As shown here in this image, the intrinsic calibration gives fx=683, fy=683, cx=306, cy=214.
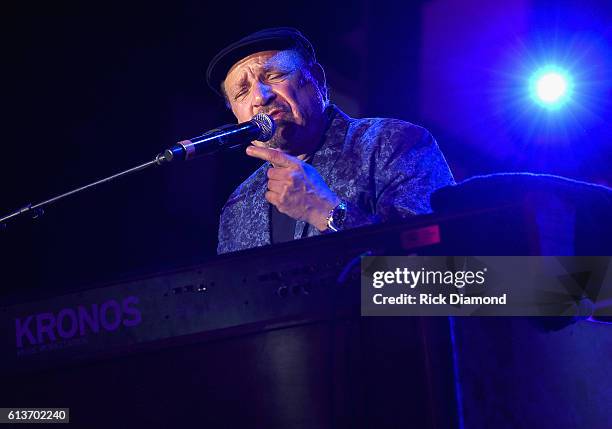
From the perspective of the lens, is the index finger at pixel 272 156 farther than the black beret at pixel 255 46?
No

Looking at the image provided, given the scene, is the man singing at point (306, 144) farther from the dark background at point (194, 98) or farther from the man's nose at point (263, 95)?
the dark background at point (194, 98)

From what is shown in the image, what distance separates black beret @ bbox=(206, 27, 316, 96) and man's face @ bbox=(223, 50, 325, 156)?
0.02 meters

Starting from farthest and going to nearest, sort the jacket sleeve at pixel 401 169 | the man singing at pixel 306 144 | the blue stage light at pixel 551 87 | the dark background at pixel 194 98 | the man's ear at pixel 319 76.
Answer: the blue stage light at pixel 551 87 < the dark background at pixel 194 98 < the man's ear at pixel 319 76 < the man singing at pixel 306 144 < the jacket sleeve at pixel 401 169

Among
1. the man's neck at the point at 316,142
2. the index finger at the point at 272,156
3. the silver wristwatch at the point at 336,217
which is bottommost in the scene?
the silver wristwatch at the point at 336,217

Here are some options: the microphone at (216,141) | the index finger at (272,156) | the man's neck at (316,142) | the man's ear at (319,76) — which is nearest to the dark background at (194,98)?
the man's ear at (319,76)

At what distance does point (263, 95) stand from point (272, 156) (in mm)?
709

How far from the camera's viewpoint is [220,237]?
8.84 feet

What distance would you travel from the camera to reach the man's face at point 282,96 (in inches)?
94.7

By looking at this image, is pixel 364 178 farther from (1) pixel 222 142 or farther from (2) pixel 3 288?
(2) pixel 3 288

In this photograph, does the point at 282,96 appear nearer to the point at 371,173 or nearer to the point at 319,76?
the point at 319,76

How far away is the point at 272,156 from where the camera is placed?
5.78ft

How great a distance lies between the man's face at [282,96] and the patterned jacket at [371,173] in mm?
77

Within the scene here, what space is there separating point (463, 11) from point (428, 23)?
194 mm

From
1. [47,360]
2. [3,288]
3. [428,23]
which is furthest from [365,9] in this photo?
[47,360]
